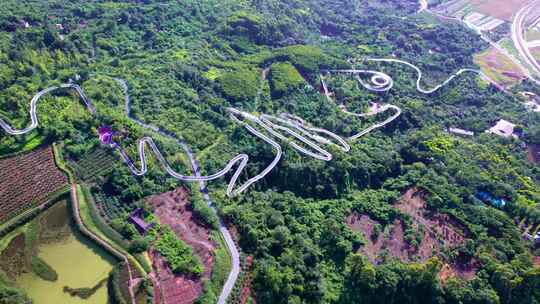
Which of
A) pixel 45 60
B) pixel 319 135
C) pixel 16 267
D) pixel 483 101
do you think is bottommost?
pixel 483 101

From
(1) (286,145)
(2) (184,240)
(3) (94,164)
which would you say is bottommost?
(1) (286,145)

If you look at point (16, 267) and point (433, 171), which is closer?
point (16, 267)

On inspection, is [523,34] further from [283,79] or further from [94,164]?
[94,164]

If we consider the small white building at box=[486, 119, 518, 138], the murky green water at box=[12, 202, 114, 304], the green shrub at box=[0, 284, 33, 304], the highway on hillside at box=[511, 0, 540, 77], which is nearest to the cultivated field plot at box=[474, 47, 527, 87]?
the highway on hillside at box=[511, 0, 540, 77]

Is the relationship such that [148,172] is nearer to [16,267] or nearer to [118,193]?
[118,193]

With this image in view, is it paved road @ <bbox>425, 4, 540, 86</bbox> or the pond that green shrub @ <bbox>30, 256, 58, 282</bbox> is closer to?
the pond

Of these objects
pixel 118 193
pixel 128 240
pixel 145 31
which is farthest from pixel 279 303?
pixel 145 31

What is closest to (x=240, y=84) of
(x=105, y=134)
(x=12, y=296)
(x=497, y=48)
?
(x=105, y=134)
